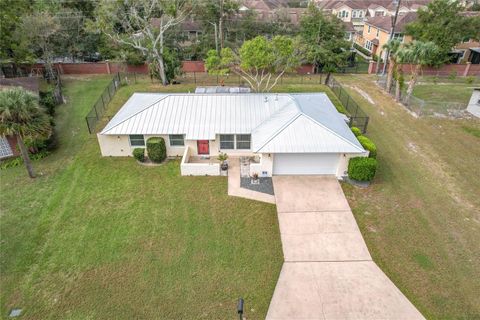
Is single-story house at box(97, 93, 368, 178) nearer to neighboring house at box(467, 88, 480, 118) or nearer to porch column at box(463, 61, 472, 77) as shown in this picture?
neighboring house at box(467, 88, 480, 118)

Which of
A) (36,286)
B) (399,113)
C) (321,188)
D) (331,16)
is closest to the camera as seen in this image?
(36,286)

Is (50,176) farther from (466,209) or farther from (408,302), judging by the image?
(466,209)

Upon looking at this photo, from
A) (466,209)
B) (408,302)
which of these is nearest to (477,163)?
(466,209)

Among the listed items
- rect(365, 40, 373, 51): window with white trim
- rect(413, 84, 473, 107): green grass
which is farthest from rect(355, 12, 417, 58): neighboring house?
rect(413, 84, 473, 107): green grass

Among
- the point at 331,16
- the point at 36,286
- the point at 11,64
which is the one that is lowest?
the point at 36,286

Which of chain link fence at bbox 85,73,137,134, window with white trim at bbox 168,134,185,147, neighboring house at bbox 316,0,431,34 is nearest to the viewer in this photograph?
window with white trim at bbox 168,134,185,147

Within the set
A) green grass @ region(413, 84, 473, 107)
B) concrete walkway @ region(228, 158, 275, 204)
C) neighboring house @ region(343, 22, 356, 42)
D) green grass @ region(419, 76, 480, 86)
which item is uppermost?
neighboring house @ region(343, 22, 356, 42)

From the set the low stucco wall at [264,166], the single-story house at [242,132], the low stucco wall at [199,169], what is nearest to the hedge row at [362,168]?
the single-story house at [242,132]
